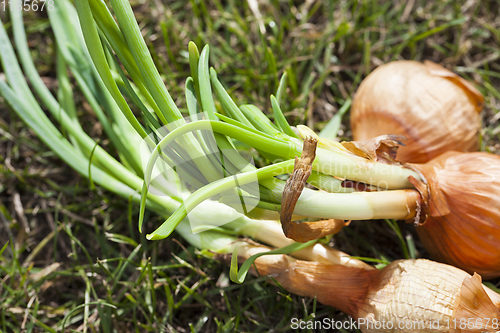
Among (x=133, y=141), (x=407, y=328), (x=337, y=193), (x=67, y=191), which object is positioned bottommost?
(x=407, y=328)

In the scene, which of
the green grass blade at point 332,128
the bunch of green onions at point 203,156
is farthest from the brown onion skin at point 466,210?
the green grass blade at point 332,128

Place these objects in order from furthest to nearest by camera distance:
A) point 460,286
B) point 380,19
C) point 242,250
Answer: point 380,19 → point 242,250 → point 460,286

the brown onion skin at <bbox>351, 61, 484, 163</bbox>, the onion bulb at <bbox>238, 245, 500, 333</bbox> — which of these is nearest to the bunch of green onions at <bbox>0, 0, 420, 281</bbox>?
the onion bulb at <bbox>238, 245, 500, 333</bbox>

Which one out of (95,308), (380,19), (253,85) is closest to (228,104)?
(253,85)

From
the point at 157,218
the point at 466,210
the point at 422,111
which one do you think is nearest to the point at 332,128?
the point at 422,111

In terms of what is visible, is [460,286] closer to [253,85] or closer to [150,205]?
[150,205]

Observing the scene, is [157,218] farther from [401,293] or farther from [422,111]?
[422,111]
